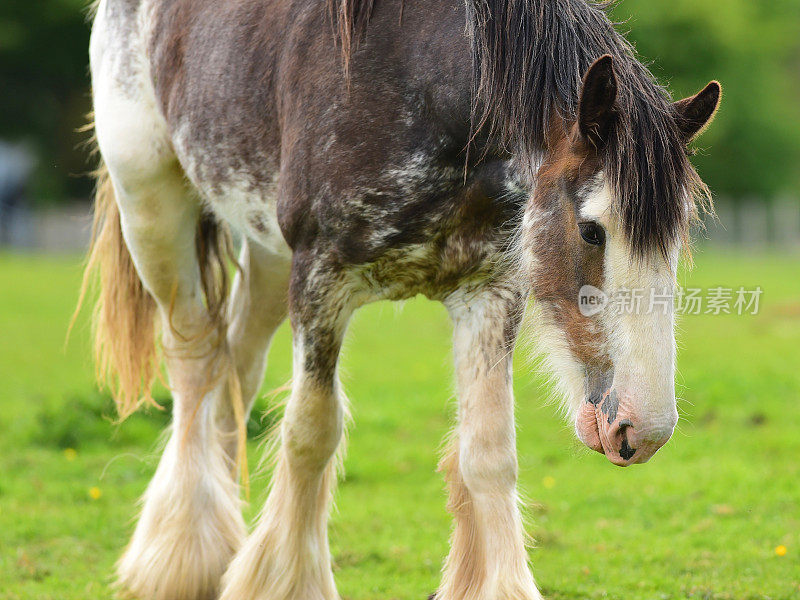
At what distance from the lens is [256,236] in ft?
12.5

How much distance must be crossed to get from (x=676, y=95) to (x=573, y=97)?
94.6 feet

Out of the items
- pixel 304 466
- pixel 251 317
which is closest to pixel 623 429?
pixel 304 466

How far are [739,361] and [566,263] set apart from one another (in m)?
7.92

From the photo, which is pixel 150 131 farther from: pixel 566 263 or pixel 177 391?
pixel 566 263

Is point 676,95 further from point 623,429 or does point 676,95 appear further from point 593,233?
point 623,429

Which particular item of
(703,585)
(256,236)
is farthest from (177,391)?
(703,585)

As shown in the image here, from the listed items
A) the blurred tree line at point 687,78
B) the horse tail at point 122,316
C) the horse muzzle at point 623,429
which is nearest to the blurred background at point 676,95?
the blurred tree line at point 687,78

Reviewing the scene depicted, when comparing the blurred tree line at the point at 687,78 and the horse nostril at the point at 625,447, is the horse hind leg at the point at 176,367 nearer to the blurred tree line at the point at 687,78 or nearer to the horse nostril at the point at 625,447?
the horse nostril at the point at 625,447

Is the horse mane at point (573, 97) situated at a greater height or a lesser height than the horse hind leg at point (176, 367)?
greater

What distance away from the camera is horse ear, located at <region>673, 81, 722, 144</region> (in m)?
2.87

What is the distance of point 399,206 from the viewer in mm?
3096

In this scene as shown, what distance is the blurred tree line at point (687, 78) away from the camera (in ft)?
102

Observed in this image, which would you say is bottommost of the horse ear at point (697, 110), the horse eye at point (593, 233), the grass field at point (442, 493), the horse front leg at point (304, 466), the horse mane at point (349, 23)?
the grass field at point (442, 493)

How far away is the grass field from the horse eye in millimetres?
598
